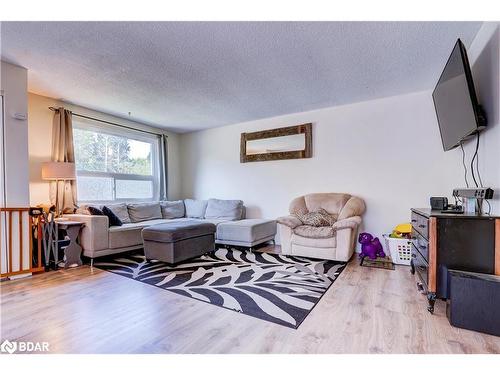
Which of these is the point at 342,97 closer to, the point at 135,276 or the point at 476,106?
the point at 476,106

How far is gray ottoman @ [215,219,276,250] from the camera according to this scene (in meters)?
3.74

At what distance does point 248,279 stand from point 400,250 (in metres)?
1.87

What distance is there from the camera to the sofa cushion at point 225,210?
4.43m

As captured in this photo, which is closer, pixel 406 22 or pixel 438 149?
pixel 406 22

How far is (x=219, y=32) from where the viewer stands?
2.06m

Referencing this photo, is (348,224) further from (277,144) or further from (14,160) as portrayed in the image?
(14,160)

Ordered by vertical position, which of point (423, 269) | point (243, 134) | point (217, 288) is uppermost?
point (243, 134)

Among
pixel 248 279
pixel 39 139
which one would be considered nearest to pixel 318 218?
pixel 248 279

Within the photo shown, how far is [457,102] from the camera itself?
2082mm
